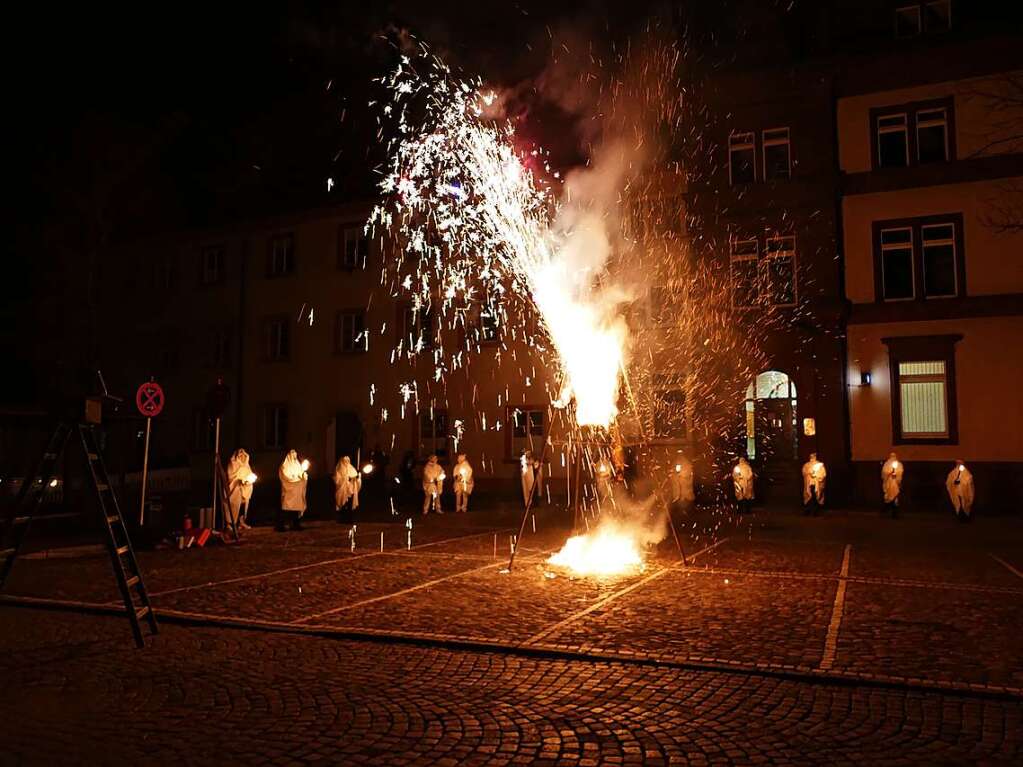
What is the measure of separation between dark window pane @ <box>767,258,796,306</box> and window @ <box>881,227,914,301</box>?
2345 mm

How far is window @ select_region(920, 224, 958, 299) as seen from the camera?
2145 cm

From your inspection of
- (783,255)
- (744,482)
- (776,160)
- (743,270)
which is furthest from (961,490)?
(776,160)

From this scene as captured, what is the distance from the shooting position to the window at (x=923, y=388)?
20938 millimetres

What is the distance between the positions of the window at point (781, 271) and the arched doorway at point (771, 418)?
6.83 ft

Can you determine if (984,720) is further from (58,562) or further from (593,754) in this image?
(58,562)

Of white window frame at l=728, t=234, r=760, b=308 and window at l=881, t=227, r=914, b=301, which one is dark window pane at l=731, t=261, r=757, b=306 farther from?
window at l=881, t=227, r=914, b=301

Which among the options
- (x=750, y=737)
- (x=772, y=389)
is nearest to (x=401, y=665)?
(x=750, y=737)

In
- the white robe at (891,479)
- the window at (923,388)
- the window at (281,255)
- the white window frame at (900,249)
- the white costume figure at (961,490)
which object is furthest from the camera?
the window at (281,255)

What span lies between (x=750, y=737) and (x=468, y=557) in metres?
8.42

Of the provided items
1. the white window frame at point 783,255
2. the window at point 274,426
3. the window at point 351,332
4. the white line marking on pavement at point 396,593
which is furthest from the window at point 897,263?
the window at point 274,426

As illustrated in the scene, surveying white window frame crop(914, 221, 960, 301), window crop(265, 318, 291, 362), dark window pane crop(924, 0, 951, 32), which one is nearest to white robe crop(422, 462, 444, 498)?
window crop(265, 318, 291, 362)

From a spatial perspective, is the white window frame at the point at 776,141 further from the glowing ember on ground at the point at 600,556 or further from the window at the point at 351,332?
the window at the point at 351,332

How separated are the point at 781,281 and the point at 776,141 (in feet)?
13.3

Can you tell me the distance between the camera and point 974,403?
20641 millimetres
